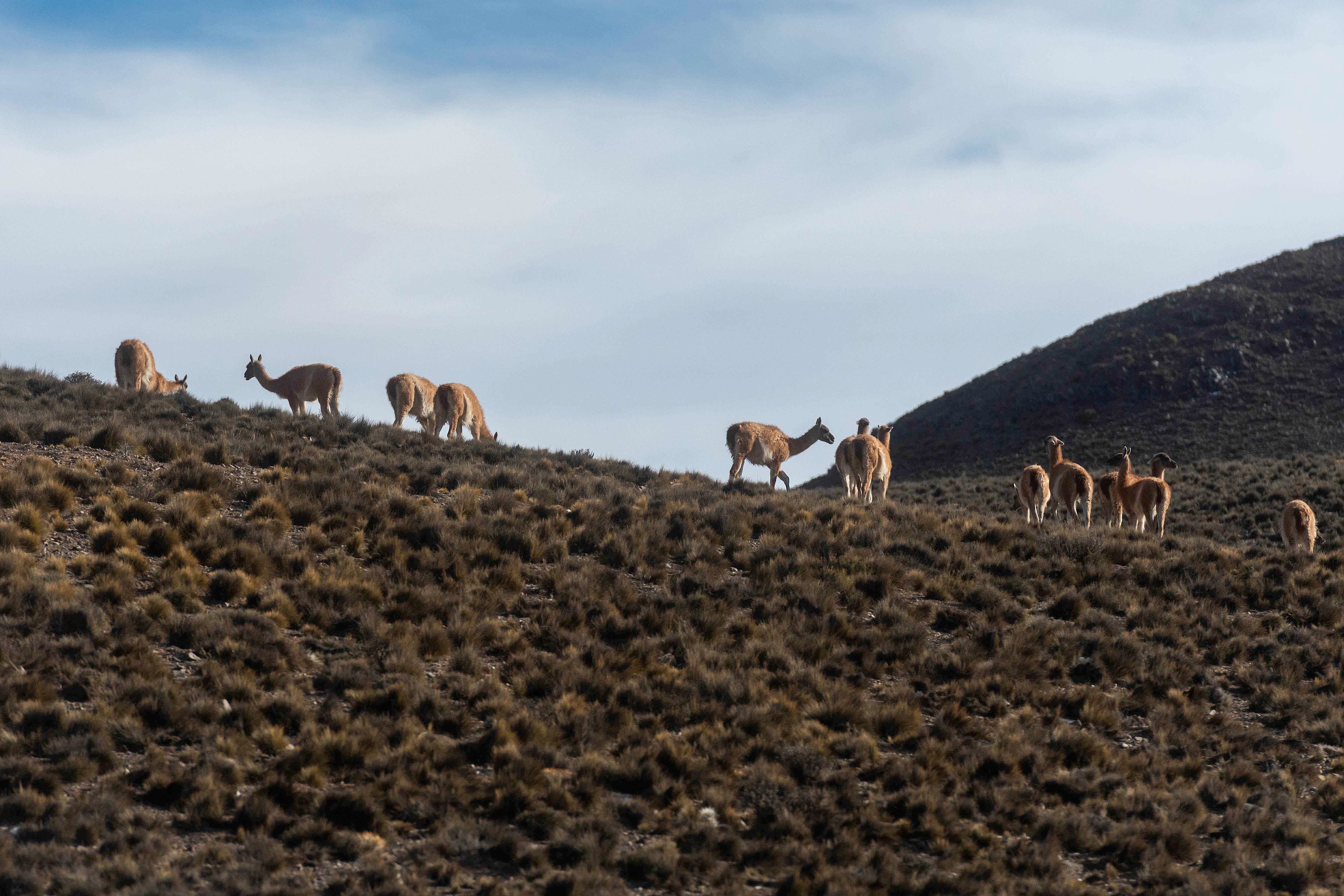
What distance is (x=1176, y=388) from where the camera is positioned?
67688 millimetres

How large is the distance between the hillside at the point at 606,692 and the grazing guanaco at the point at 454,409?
708cm

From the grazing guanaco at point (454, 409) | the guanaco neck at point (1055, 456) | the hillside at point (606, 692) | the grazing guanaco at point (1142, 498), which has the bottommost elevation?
the hillside at point (606, 692)

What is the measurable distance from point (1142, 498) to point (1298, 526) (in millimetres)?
2822

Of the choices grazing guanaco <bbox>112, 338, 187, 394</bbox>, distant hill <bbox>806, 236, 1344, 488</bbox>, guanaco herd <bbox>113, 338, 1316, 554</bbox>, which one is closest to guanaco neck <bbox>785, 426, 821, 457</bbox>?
guanaco herd <bbox>113, 338, 1316, 554</bbox>

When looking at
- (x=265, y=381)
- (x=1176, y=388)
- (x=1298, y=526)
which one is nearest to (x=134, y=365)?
(x=265, y=381)

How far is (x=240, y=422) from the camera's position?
71.7ft

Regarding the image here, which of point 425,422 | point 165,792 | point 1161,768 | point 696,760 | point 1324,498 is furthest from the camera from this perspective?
point 1324,498

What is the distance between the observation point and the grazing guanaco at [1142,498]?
22469 millimetres

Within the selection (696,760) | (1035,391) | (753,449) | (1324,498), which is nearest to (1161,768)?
(696,760)

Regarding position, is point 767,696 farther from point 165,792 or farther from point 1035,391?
point 1035,391

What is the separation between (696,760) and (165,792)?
182 inches

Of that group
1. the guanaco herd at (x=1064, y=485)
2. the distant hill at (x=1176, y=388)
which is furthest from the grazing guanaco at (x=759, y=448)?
the distant hill at (x=1176, y=388)

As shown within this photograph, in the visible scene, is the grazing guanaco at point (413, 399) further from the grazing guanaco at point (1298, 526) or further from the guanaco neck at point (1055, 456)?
the grazing guanaco at point (1298, 526)

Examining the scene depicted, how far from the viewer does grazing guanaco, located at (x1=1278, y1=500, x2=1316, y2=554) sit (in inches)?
848
